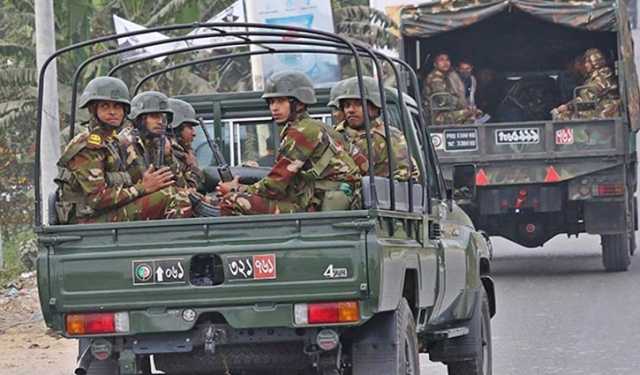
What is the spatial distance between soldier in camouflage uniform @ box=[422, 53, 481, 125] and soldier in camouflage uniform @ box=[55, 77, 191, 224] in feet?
35.2

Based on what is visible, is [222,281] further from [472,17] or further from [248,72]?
[248,72]

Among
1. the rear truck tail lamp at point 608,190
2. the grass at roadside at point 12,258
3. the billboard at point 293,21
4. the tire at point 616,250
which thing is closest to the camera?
the rear truck tail lamp at point 608,190

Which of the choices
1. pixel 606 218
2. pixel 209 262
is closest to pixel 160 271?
pixel 209 262

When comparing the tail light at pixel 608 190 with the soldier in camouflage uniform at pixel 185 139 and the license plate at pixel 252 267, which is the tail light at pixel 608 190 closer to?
the soldier in camouflage uniform at pixel 185 139

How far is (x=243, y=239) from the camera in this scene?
6.89 meters

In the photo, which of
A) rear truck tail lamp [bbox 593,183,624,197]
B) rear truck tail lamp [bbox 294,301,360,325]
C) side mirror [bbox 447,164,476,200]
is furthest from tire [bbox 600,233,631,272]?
rear truck tail lamp [bbox 294,301,360,325]

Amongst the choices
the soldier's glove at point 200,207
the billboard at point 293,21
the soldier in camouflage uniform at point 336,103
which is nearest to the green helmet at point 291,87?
the soldier's glove at point 200,207

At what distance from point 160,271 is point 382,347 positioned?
1.02m

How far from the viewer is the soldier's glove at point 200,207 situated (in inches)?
307

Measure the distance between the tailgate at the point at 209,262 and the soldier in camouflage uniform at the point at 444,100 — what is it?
11.4m

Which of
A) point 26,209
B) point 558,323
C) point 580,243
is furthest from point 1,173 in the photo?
point 558,323

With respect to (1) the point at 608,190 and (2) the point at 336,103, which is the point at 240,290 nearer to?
(2) the point at 336,103

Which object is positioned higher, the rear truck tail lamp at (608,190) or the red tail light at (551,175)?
the red tail light at (551,175)

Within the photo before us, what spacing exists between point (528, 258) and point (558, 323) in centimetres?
738
